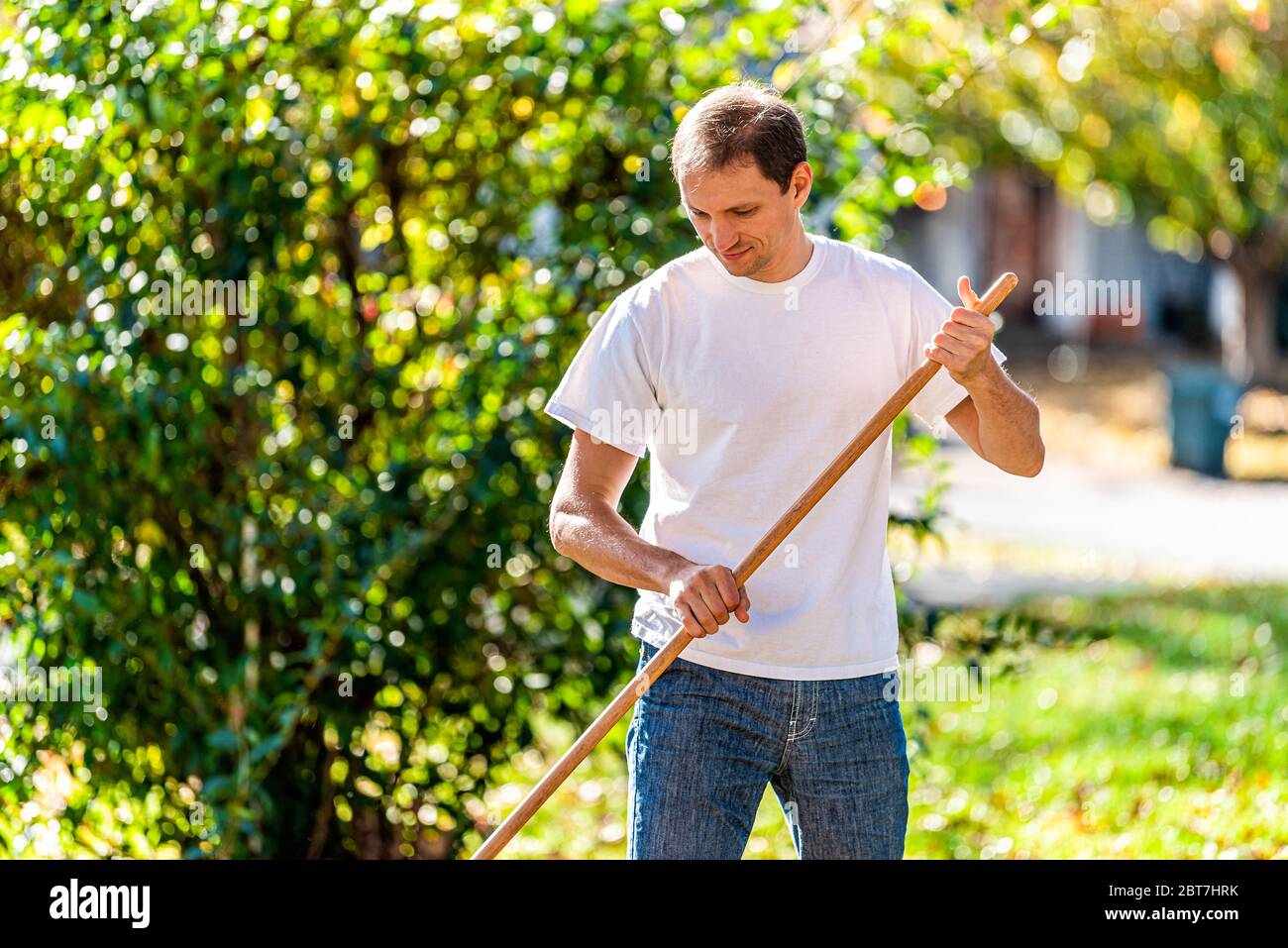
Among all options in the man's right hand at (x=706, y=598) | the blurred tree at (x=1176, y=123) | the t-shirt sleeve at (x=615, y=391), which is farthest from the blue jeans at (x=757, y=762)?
the blurred tree at (x=1176, y=123)

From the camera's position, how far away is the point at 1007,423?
2.91 metres

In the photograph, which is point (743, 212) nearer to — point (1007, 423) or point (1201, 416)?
point (1007, 423)

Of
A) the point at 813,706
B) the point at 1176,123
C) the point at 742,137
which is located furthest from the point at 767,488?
the point at 1176,123

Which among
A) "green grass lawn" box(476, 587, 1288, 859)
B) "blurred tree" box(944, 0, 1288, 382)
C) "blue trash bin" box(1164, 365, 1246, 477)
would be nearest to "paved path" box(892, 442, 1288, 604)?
"blue trash bin" box(1164, 365, 1246, 477)

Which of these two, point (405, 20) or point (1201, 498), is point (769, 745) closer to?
point (405, 20)

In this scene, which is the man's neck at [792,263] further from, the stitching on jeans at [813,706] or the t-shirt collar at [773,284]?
the stitching on jeans at [813,706]

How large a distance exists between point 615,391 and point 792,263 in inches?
15.8

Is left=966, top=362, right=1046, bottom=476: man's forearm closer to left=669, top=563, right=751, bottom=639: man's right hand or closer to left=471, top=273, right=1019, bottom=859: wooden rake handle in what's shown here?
left=471, top=273, right=1019, bottom=859: wooden rake handle

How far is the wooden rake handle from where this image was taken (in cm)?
285

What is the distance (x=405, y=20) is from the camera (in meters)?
4.13

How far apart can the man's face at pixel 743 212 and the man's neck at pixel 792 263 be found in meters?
0.02

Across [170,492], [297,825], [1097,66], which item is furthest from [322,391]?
[1097,66]
